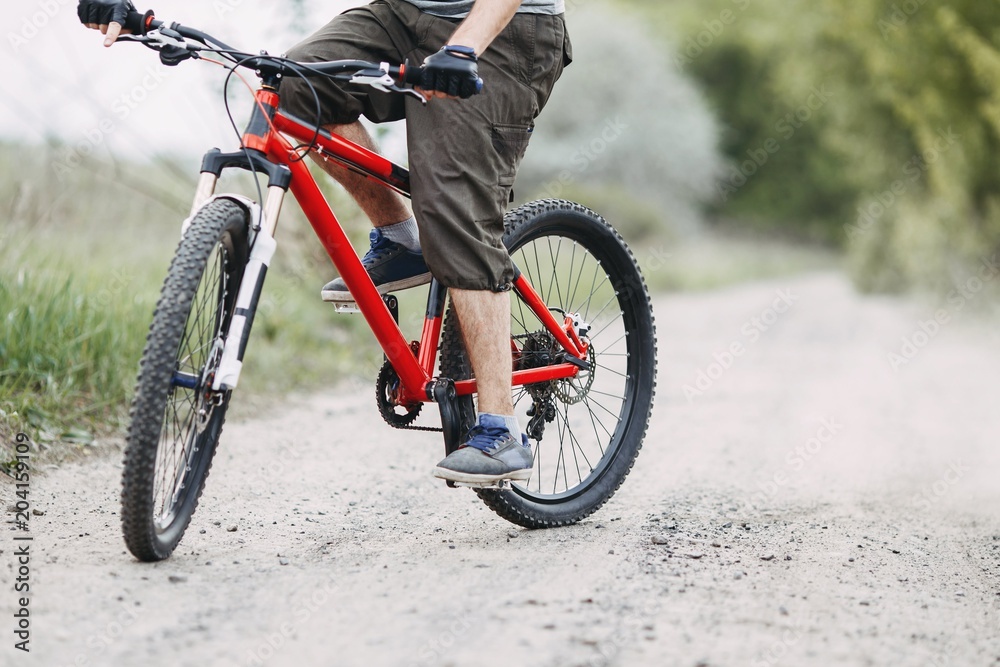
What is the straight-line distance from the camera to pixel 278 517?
3.23 m

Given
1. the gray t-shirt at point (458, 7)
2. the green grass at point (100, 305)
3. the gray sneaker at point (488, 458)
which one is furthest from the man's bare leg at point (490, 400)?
the green grass at point (100, 305)

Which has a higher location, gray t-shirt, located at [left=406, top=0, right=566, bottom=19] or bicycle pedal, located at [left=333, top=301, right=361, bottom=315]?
gray t-shirt, located at [left=406, top=0, right=566, bottom=19]

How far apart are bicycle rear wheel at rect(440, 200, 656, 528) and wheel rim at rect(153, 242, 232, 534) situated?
74cm

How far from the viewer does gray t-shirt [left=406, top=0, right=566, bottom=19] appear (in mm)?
3000

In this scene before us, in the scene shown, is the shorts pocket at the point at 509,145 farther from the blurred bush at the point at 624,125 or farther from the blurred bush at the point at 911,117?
the blurred bush at the point at 624,125

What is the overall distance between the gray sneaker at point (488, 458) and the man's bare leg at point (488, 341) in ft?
0.21

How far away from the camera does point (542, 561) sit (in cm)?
280

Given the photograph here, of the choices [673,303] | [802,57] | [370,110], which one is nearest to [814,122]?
[802,57]

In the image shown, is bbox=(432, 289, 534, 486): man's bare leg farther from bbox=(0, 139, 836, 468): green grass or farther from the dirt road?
bbox=(0, 139, 836, 468): green grass

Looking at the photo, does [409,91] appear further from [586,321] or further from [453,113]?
[586,321]

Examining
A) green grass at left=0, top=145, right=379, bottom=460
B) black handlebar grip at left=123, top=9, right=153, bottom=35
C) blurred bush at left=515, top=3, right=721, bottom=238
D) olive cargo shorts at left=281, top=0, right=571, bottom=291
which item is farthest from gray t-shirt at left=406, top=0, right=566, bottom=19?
blurred bush at left=515, top=3, right=721, bottom=238

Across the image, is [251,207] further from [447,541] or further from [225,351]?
[447,541]

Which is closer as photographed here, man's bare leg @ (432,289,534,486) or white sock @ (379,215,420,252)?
man's bare leg @ (432,289,534,486)

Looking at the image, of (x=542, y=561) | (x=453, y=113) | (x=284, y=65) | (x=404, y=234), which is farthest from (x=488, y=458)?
(x=284, y=65)
